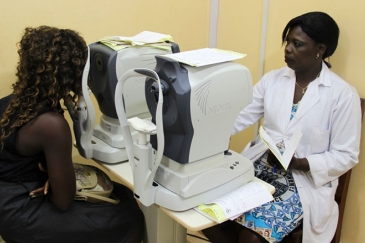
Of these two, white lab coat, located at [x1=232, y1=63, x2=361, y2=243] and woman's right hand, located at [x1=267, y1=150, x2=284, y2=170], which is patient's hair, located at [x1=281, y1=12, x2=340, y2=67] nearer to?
white lab coat, located at [x1=232, y1=63, x2=361, y2=243]

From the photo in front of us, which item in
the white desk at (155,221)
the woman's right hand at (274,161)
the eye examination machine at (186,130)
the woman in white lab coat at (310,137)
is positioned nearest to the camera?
the eye examination machine at (186,130)

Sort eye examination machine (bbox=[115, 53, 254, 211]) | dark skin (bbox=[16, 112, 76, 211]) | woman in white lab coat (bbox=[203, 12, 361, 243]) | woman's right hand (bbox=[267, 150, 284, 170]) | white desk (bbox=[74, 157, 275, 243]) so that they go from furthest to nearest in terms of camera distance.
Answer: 1. woman's right hand (bbox=[267, 150, 284, 170])
2. woman in white lab coat (bbox=[203, 12, 361, 243])
3. white desk (bbox=[74, 157, 275, 243])
4. dark skin (bbox=[16, 112, 76, 211])
5. eye examination machine (bbox=[115, 53, 254, 211])

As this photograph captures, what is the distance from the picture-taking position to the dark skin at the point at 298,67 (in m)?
1.54

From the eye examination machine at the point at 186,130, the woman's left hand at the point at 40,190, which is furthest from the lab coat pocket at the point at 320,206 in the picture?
the woman's left hand at the point at 40,190

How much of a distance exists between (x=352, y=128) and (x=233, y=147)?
104 centimetres

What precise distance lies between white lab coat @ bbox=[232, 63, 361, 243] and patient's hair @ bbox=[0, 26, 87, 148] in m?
0.98

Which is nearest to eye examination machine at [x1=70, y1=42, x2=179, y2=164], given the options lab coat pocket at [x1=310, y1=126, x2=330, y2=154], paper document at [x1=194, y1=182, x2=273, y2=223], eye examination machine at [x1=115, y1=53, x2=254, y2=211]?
eye examination machine at [x1=115, y1=53, x2=254, y2=211]

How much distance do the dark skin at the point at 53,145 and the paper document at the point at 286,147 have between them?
74 centimetres

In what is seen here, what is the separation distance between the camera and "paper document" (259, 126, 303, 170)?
54.4 inches

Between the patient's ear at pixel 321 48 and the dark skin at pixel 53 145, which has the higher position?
the patient's ear at pixel 321 48

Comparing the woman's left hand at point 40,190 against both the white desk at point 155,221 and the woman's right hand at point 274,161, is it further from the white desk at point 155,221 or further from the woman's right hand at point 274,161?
the woman's right hand at point 274,161

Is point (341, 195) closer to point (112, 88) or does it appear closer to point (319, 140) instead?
point (319, 140)

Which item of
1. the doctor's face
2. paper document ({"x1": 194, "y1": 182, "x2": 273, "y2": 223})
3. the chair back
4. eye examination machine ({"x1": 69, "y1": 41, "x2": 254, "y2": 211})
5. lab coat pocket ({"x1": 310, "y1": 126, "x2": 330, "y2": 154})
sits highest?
the doctor's face

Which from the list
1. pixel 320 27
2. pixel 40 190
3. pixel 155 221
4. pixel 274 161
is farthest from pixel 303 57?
pixel 40 190
